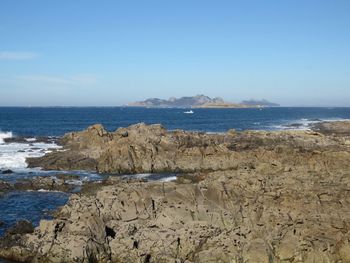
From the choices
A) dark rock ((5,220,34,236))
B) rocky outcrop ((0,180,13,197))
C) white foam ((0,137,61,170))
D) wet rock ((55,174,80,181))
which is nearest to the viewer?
dark rock ((5,220,34,236))

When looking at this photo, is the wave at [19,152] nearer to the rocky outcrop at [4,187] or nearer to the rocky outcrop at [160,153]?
the rocky outcrop at [160,153]

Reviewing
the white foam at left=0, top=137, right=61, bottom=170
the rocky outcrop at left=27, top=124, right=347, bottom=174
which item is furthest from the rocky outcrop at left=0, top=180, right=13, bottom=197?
the white foam at left=0, top=137, right=61, bottom=170

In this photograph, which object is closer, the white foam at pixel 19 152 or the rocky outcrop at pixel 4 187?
the rocky outcrop at pixel 4 187

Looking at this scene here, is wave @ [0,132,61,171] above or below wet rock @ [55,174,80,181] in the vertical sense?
above

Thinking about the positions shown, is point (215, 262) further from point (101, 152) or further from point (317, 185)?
point (101, 152)

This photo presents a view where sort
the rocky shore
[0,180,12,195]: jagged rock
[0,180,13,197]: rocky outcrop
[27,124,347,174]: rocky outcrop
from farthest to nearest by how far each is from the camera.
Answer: [27,124,347,174]: rocky outcrop
[0,180,12,195]: jagged rock
[0,180,13,197]: rocky outcrop
the rocky shore

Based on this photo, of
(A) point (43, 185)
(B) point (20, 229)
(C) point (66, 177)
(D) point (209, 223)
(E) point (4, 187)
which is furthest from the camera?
(C) point (66, 177)

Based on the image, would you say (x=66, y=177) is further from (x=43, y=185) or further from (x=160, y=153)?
(x=160, y=153)

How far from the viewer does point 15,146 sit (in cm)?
6988

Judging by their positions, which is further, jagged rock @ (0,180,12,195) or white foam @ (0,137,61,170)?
white foam @ (0,137,61,170)

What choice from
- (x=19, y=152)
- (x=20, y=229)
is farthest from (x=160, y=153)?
(x=20, y=229)

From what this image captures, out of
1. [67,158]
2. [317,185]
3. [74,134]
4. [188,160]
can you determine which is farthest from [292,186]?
[74,134]

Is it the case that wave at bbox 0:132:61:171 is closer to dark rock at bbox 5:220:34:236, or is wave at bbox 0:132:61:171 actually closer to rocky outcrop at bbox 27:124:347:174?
rocky outcrop at bbox 27:124:347:174

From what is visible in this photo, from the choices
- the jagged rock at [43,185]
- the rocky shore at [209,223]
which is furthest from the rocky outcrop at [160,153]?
the rocky shore at [209,223]
